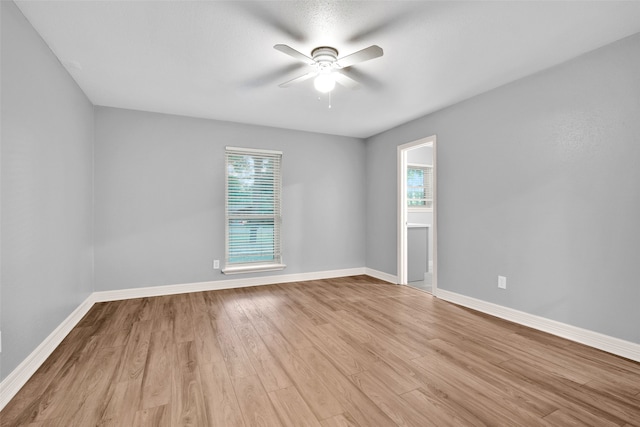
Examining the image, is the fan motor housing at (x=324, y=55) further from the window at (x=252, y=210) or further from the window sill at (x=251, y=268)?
the window sill at (x=251, y=268)

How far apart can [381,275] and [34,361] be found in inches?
171

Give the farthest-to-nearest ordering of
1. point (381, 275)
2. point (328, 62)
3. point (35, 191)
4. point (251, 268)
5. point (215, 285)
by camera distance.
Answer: point (381, 275)
point (251, 268)
point (215, 285)
point (328, 62)
point (35, 191)

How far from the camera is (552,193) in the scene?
2.79 metres

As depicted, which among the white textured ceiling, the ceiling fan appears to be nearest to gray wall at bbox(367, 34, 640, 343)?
the white textured ceiling

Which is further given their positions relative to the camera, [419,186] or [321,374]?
[419,186]

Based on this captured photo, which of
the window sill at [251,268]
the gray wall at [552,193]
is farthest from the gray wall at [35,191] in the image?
the gray wall at [552,193]

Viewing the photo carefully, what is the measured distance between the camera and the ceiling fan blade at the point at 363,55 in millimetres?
2123

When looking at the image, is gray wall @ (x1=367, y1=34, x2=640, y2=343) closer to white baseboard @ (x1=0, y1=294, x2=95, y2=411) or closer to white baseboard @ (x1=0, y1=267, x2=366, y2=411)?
white baseboard @ (x1=0, y1=267, x2=366, y2=411)

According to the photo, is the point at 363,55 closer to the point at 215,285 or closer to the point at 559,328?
the point at 559,328

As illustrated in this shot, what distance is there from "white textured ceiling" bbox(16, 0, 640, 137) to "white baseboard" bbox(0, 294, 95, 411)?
7.84 feet

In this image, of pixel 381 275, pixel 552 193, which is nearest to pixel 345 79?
pixel 552 193

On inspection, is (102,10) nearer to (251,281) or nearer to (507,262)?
(251,281)

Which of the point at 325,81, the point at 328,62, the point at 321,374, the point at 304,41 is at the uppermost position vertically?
the point at 304,41

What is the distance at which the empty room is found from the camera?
6.12 ft
